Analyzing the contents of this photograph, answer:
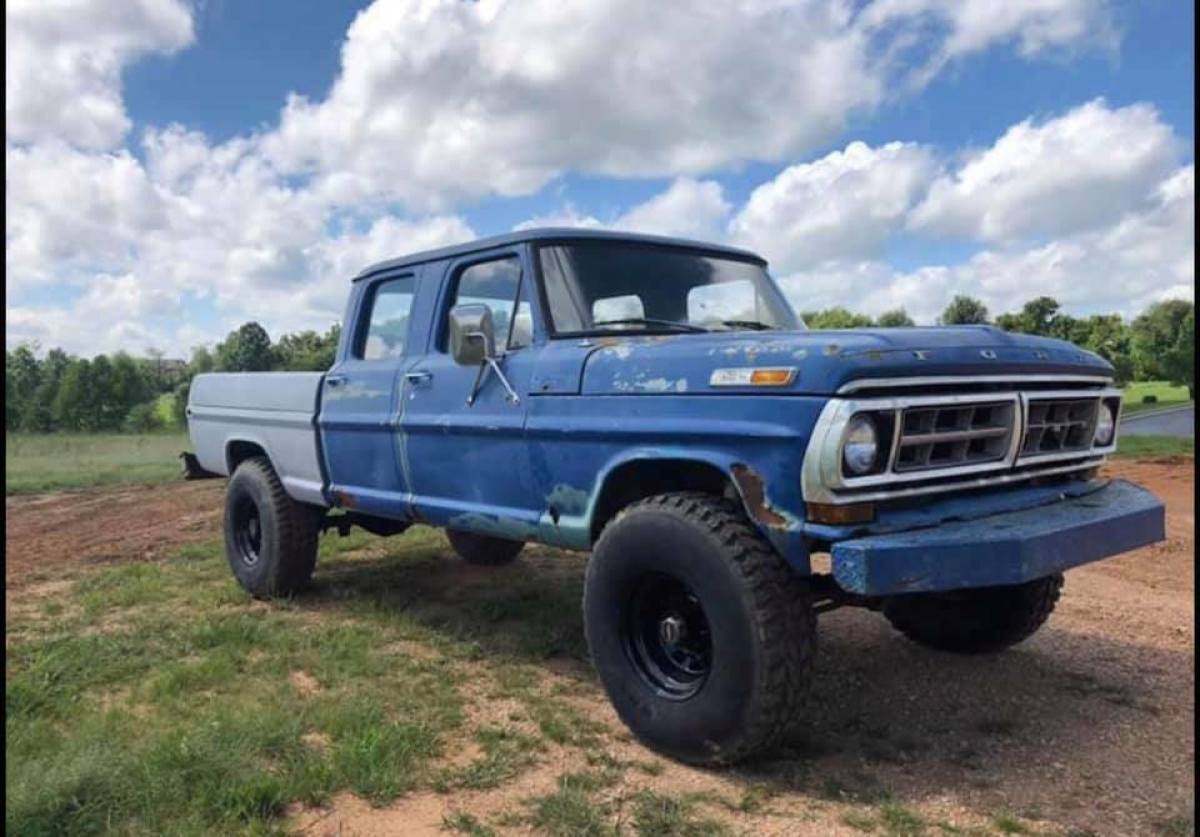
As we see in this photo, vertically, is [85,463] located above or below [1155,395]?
above

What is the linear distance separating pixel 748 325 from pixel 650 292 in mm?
566

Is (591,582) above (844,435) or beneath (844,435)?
beneath

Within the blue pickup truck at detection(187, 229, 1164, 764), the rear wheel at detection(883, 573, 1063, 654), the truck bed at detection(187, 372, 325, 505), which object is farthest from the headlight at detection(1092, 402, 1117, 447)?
the truck bed at detection(187, 372, 325, 505)

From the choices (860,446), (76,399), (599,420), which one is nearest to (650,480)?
(599,420)

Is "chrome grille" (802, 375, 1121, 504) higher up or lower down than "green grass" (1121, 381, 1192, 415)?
higher up

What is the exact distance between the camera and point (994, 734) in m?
3.58

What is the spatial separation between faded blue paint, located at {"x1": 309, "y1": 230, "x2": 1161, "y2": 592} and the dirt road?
807mm

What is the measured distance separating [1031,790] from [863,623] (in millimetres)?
2029

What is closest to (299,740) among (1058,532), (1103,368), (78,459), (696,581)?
(696,581)

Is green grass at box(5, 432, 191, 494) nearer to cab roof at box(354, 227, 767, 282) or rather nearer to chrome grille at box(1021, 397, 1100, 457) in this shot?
cab roof at box(354, 227, 767, 282)

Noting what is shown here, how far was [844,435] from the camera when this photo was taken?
9.52 ft

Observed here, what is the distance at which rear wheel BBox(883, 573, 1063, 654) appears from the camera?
415 centimetres

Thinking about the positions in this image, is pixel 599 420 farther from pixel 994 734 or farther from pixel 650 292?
pixel 994 734

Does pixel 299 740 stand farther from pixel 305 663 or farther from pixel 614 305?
pixel 614 305
